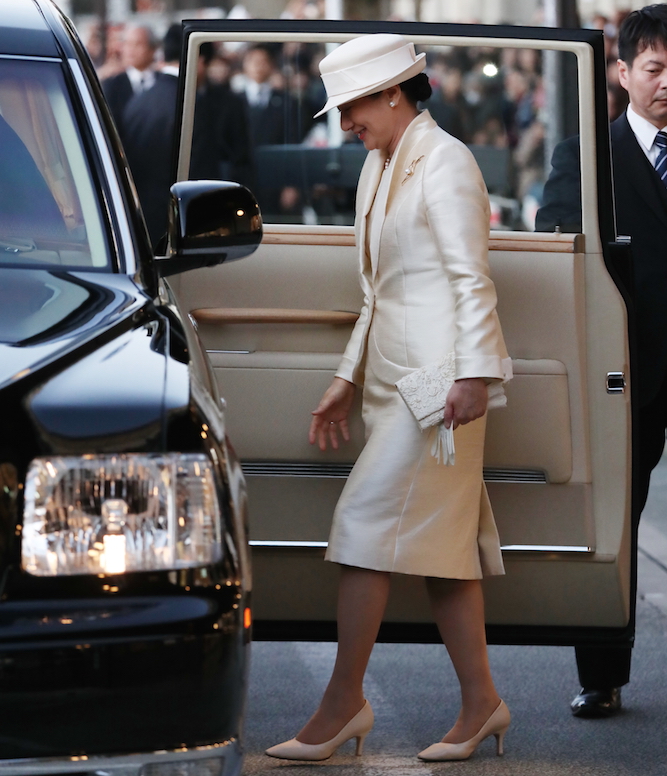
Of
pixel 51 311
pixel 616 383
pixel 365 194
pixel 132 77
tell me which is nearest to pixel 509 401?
pixel 616 383

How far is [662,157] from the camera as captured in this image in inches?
169

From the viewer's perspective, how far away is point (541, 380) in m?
3.65

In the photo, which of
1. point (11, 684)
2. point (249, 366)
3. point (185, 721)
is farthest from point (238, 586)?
point (249, 366)

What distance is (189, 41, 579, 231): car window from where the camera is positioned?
4273mm

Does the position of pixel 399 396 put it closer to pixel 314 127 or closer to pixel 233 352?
pixel 233 352

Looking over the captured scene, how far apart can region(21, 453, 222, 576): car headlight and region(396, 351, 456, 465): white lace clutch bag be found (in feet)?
4.36

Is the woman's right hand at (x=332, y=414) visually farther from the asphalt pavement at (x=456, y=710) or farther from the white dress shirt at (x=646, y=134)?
the white dress shirt at (x=646, y=134)

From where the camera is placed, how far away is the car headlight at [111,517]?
2068mm

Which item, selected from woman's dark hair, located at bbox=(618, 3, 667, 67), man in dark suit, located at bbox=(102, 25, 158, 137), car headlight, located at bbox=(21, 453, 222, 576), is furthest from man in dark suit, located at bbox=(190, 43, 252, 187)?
car headlight, located at bbox=(21, 453, 222, 576)

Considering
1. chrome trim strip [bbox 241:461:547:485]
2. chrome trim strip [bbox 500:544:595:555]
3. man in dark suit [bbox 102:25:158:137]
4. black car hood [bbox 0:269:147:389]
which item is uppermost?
man in dark suit [bbox 102:25:158:137]

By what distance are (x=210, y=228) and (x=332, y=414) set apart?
0.69m

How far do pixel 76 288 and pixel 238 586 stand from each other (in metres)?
0.76

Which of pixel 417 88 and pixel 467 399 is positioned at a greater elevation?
pixel 417 88

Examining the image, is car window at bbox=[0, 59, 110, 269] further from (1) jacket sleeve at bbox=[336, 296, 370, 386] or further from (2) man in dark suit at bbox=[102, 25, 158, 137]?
(2) man in dark suit at bbox=[102, 25, 158, 137]
